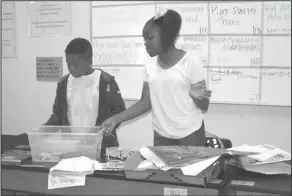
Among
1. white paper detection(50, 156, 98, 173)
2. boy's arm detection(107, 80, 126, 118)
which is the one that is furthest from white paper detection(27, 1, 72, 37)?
white paper detection(50, 156, 98, 173)

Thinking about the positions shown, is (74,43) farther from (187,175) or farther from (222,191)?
(222,191)

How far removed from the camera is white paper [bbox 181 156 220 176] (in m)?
1.37

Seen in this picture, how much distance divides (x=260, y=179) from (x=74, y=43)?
1210 mm

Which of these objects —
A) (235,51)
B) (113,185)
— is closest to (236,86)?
(235,51)

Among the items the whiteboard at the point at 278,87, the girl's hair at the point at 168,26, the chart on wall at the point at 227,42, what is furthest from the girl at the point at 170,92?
the whiteboard at the point at 278,87

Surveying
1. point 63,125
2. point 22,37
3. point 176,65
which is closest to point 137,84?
point 176,65

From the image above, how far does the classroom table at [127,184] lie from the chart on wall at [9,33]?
0.75 metres

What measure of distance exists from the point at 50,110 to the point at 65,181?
0.61 metres

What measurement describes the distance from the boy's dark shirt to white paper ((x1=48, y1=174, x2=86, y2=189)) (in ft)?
1.26

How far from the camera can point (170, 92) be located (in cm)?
174

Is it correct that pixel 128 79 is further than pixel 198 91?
Yes

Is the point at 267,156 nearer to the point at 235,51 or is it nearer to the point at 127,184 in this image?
the point at 127,184

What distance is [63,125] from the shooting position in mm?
1938

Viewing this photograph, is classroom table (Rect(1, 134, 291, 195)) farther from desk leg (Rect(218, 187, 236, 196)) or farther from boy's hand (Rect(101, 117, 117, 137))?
boy's hand (Rect(101, 117, 117, 137))
